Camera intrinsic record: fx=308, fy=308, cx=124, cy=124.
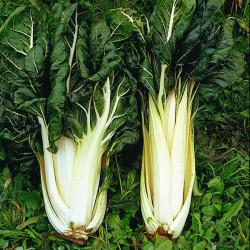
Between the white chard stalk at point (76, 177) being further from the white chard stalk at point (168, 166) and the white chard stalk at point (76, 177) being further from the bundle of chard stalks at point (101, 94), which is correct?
the white chard stalk at point (168, 166)

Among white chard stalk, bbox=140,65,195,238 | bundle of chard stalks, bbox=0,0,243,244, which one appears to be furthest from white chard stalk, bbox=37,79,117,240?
white chard stalk, bbox=140,65,195,238

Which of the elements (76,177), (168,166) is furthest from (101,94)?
(168,166)

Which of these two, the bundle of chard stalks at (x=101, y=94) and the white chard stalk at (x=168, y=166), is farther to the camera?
the white chard stalk at (x=168, y=166)

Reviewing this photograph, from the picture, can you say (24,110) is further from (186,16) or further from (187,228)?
(187,228)

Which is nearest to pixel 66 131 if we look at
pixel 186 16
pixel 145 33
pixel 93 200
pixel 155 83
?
pixel 93 200

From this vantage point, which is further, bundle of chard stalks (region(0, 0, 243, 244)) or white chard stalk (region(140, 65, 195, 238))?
white chard stalk (region(140, 65, 195, 238))

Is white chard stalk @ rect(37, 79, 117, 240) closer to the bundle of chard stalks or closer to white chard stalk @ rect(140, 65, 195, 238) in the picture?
the bundle of chard stalks

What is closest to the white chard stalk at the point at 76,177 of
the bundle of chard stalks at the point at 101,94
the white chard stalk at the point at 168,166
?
the bundle of chard stalks at the point at 101,94

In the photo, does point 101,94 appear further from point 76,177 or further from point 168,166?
point 168,166
